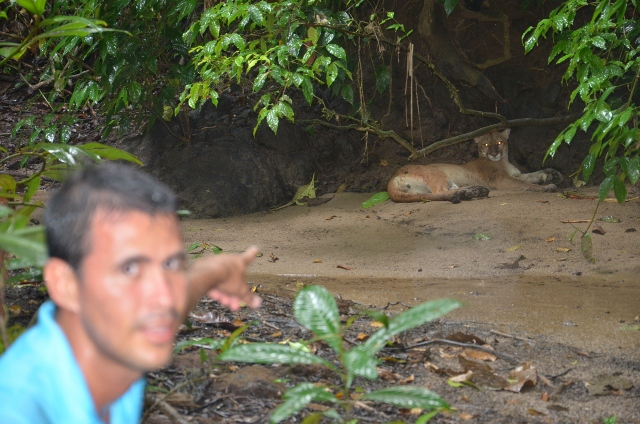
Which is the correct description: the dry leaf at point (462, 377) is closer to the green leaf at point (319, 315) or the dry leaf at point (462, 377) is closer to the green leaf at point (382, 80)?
the green leaf at point (319, 315)

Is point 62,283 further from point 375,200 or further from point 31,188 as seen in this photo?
point 375,200

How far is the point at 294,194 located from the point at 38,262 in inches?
290

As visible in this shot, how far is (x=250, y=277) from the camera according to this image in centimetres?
522

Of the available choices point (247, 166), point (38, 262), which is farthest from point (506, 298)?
point (247, 166)

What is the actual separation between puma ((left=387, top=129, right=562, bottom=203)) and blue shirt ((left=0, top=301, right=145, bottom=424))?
6789mm

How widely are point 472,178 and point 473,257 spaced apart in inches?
120

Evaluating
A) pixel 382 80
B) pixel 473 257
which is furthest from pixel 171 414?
pixel 382 80

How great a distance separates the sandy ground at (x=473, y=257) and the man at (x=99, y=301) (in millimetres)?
3022

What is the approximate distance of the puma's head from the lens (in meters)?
8.80

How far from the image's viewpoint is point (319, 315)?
5.53ft

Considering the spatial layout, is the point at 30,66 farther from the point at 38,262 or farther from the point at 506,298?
the point at 38,262

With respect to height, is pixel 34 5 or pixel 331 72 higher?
pixel 34 5

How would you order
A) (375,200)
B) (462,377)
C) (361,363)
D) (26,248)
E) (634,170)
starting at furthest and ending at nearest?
1. (375,200)
2. (634,170)
3. (462,377)
4. (361,363)
5. (26,248)

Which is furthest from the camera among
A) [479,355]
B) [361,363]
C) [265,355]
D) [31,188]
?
[479,355]
